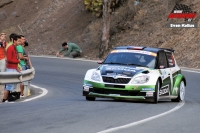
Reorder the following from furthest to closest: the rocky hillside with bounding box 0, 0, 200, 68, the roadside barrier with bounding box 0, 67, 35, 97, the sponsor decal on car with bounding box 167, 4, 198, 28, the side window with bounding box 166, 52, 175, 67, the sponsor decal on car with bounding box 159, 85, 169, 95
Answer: the sponsor decal on car with bounding box 167, 4, 198, 28
the rocky hillside with bounding box 0, 0, 200, 68
the side window with bounding box 166, 52, 175, 67
the roadside barrier with bounding box 0, 67, 35, 97
the sponsor decal on car with bounding box 159, 85, 169, 95

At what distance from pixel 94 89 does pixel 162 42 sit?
776 inches

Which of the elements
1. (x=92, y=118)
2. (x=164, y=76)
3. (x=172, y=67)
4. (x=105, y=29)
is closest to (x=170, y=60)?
(x=172, y=67)

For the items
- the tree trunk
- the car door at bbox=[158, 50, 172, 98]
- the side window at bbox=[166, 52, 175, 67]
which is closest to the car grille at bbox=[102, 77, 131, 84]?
the car door at bbox=[158, 50, 172, 98]

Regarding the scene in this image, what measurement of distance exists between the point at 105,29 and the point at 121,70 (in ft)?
69.3

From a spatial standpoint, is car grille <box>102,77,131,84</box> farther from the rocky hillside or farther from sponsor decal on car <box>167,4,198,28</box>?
sponsor decal on car <box>167,4,198,28</box>

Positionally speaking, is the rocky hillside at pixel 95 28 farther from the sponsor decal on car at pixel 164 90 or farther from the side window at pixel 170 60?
the sponsor decal on car at pixel 164 90

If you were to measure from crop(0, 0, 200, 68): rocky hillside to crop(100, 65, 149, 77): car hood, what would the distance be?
1473 cm

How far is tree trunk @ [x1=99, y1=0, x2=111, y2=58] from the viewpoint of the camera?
3575cm

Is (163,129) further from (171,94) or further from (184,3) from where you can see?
(184,3)

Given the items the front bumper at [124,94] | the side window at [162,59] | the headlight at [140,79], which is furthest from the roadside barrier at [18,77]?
the side window at [162,59]

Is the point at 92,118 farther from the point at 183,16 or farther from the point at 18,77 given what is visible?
the point at 183,16

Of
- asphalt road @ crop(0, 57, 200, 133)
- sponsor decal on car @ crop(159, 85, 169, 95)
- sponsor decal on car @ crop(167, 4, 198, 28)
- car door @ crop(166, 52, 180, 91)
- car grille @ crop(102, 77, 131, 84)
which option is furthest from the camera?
sponsor decal on car @ crop(167, 4, 198, 28)

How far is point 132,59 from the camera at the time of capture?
16.3 meters

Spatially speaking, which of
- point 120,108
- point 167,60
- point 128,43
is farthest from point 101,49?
point 120,108
